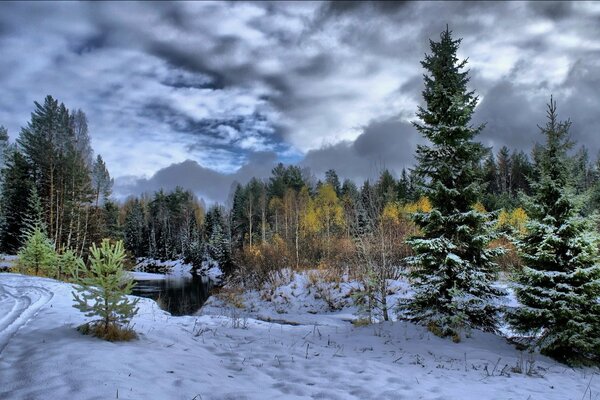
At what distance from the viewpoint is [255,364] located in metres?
6.25

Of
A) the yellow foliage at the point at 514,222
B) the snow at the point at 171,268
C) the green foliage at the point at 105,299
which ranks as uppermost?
the yellow foliage at the point at 514,222

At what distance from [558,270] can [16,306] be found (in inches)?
546

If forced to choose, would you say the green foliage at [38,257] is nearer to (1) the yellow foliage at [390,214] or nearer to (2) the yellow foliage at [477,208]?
(1) the yellow foliage at [390,214]

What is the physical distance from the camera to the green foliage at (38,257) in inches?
849

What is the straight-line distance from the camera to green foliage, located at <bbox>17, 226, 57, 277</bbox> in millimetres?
21562

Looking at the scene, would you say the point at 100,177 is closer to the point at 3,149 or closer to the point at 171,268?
the point at 3,149

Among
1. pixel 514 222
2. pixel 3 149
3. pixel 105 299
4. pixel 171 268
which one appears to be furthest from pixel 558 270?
pixel 171 268

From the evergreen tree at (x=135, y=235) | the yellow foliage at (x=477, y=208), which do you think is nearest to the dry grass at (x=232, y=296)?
the yellow foliage at (x=477, y=208)

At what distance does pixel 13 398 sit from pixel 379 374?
4.78 metres

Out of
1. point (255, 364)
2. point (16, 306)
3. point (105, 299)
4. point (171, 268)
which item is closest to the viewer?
point (255, 364)

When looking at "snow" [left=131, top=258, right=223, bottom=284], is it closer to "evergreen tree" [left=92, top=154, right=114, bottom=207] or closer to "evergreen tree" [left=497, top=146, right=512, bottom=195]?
"evergreen tree" [left=92, top=154, right=114, bottom=207]

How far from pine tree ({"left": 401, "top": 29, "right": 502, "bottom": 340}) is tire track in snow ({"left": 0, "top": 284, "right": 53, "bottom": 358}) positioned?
9.41 m

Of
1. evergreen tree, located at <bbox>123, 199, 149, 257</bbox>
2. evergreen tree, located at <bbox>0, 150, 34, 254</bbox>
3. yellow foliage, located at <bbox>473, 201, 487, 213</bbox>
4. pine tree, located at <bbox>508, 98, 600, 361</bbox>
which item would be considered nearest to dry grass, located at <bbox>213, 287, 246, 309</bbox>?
yellow foliage, located at <bbox>473, 201, 487, 213</bbox>

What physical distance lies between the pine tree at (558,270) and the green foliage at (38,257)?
75.2ft
